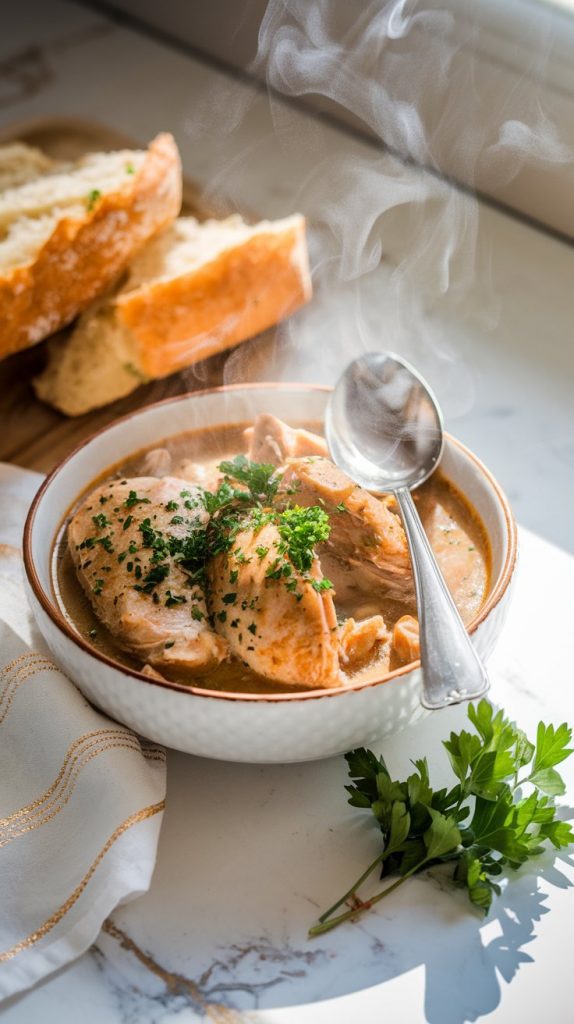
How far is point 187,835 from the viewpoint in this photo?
5.89 ft

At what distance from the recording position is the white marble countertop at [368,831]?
1.57 m

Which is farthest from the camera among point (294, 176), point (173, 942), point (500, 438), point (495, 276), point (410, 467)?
point (294, 176)

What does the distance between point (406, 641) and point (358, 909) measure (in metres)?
0.43

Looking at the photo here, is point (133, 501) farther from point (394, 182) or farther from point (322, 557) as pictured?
point (394, 182)

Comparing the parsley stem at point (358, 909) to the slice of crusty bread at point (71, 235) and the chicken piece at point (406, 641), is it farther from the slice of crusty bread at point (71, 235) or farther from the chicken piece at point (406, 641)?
the slice of crusty bread at point (71, 235)

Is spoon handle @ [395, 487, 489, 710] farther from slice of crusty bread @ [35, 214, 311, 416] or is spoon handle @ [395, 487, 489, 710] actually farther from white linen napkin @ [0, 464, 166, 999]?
slice of crusty bread @ [35, 214, 311, 416]

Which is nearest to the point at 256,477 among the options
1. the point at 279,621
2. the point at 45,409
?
the point at 279,621

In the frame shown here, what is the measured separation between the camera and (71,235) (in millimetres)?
2736

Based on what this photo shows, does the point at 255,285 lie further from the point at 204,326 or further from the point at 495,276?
the point at 495,276

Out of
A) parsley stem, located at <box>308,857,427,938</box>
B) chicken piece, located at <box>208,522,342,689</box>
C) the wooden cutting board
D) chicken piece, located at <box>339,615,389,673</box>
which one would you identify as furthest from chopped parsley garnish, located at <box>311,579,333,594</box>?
the wooden cutting board

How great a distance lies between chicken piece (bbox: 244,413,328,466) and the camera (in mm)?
2225

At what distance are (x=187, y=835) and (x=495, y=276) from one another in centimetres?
205

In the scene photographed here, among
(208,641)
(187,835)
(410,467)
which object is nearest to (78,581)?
(208,641)

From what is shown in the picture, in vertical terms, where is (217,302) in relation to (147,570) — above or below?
below
